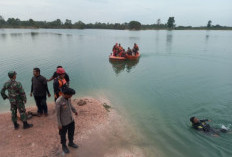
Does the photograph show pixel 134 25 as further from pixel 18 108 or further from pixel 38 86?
pixel 18 108

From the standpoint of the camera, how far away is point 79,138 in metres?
5.11

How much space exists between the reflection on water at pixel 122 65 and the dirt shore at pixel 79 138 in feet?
26.4

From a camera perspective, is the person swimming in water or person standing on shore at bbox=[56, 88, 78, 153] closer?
person standing on shore at bbox=[56, 88, 78, 153]

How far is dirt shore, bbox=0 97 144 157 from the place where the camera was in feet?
14.8

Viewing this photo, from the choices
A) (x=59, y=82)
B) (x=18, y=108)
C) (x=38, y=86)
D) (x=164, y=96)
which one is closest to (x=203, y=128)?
(x=164, y=96)

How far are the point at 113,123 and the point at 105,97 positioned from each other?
9.43 ft

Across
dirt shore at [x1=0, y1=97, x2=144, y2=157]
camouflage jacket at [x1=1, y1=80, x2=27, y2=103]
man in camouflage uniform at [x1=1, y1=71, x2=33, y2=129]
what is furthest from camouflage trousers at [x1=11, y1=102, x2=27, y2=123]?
dirt shore at [x1=0, y1=97, x2=144, y2=157]

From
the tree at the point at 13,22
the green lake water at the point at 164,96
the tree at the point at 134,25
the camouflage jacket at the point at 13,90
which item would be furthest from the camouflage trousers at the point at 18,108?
the tree at the point at 13,22

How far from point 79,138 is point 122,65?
12.4 m

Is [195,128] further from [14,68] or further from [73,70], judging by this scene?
[14,68]

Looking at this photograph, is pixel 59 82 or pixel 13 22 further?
pixel 13 22

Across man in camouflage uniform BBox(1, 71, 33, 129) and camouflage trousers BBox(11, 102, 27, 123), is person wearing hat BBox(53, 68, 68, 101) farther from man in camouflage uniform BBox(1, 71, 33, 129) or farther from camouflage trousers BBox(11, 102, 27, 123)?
camouflage trousers BBox(11, 102, 27, 123)

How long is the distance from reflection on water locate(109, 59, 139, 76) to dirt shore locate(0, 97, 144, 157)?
26.4 feet

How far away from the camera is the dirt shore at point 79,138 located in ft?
14.8
